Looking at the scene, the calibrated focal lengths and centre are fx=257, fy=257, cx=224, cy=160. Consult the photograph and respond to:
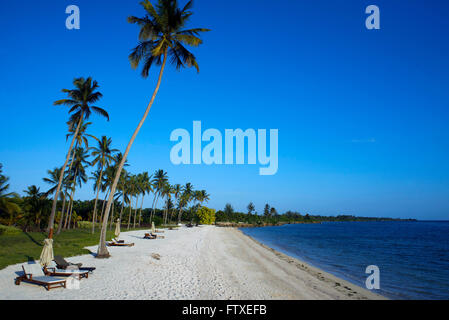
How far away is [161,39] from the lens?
648 inches

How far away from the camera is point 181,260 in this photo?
16.8 metres

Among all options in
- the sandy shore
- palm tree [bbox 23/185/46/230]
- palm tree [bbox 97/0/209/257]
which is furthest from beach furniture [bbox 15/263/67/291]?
palm tree [bbox 23/185/46/230]

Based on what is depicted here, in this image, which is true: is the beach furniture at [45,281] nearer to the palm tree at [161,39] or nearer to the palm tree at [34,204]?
the palm tree at [161,39]

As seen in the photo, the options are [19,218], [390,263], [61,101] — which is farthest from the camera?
[19,218]

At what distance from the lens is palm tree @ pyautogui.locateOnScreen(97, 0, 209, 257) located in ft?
51.5

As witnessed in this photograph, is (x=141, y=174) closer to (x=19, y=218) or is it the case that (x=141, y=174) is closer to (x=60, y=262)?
(x=19, y=218)

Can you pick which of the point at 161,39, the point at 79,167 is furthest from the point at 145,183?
the point at 161,39

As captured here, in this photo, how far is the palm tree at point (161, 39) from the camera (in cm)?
1570

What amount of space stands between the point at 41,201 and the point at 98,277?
3387cm

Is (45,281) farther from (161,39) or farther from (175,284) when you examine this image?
(161,39)

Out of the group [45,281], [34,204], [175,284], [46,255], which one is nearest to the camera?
[45,281]

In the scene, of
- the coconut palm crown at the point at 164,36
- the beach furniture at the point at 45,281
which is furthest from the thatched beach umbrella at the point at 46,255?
the coconut palm crown at the point at 164,36

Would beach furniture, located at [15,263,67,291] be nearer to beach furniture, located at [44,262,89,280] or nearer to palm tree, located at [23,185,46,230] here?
beach furniture, located at [44,262,89,280]
